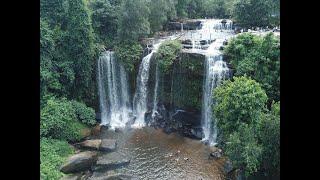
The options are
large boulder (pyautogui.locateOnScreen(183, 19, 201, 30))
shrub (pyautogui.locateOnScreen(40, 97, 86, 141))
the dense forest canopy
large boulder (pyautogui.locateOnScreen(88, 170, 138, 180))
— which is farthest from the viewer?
large boulder (pyautogui.locateOnScreen(183, 19, 201, 30))

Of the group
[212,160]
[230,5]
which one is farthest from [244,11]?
[212,160]

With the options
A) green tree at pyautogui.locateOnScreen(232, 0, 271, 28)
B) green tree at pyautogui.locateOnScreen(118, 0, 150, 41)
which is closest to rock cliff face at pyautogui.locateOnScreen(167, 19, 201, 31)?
green tree at pyautogui.locateOnScreen(232, 0, 271, 28)

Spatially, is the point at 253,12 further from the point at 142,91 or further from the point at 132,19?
the point at 142,91

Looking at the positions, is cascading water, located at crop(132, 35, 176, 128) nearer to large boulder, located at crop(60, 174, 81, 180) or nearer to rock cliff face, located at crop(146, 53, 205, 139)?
rock cliff face, located at crop(146, 53, 205, 139)

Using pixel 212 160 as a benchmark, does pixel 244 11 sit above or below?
above
